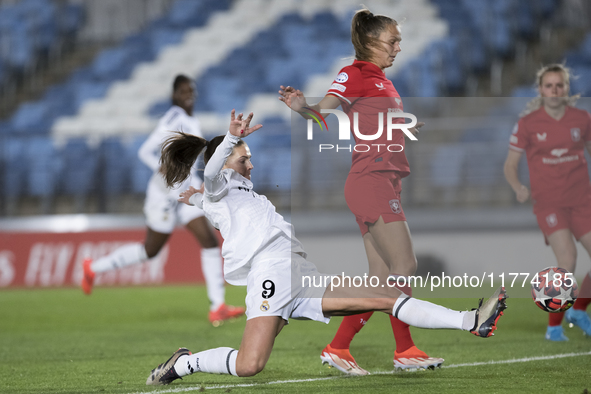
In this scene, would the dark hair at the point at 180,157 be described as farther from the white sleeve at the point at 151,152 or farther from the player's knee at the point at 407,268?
the white sleeve at the point at 151,152

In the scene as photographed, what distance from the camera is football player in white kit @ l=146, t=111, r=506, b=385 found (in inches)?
140

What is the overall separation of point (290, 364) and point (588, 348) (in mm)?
2027

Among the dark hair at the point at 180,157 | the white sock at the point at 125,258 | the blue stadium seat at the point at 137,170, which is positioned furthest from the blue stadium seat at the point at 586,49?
the dark hair at the point at 180,157

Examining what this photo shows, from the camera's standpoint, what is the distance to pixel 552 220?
5.25 meters

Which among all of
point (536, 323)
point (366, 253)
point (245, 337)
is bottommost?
point (536, 323)

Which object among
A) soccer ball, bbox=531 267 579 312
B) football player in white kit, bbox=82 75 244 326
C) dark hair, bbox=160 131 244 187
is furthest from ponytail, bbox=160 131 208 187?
football player in white kit, bbox=82 75 244 326

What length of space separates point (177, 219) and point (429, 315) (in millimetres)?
4018

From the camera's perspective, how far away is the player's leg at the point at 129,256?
278 inches

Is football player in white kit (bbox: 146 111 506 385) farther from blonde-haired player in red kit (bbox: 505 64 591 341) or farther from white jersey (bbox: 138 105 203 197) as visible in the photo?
white jersey (bbox: 138 105 203 197)

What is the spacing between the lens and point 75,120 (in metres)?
14.9

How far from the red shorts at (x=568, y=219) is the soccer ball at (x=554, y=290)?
896 mm

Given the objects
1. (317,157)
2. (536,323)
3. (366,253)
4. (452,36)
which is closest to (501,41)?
(452,36)

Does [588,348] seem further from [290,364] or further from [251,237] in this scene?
[251,237]

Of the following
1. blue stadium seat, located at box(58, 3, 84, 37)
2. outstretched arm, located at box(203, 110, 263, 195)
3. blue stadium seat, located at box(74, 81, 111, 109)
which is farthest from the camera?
blue stadium seat, located at box(58, 3, 84, 37)
